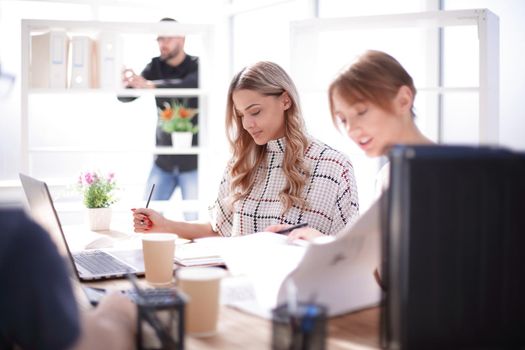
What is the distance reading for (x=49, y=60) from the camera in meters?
3.89

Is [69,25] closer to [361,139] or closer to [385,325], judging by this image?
[361,139]

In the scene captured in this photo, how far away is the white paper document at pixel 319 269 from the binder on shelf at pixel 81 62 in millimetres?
2831

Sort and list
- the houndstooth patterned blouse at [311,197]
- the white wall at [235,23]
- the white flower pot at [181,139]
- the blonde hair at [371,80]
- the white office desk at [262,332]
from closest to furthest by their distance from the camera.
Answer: the white office desk at [262,332] < the blonde hair at [371,80] < the houndstooth patterned blouse at [311,197] < the white wall at [235,23] < the white flower pot at [181,139]

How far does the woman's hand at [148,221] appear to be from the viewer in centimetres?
Answer: 215

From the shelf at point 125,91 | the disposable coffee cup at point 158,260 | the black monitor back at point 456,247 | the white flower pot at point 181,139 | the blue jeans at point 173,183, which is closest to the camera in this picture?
the black monitor back at point 456,247

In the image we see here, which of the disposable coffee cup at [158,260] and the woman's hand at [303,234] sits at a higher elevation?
the woman's hand at [303,234]

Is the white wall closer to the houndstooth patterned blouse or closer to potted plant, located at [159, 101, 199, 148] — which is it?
potted plant, located at [159, 101, 199, 148]

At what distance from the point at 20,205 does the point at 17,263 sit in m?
0.08

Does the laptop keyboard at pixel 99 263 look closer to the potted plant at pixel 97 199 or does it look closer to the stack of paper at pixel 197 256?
the stack of paper at pixel 197 256

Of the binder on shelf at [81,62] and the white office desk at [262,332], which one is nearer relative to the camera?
the white office desk at [262,332]

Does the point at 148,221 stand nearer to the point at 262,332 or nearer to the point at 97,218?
the point at 97,218

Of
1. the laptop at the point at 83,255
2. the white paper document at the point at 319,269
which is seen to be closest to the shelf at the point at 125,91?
the laptop at the point at 83,255

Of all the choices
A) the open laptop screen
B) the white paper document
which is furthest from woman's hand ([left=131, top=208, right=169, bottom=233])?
the white paper document

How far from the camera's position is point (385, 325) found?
92 centimetres
